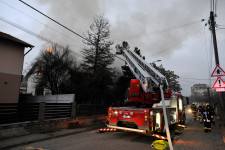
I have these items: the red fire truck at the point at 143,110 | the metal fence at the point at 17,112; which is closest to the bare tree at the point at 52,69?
the metal fence at the point at 17,112

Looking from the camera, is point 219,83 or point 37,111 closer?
point 219,83

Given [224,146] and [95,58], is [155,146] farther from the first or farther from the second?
[95,58]

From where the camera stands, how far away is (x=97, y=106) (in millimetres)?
12609

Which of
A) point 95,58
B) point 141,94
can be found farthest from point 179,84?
point 141,94

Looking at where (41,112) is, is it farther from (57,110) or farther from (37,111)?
(57,110)

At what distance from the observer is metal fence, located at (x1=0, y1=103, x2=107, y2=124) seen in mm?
7037

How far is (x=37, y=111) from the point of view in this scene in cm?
813

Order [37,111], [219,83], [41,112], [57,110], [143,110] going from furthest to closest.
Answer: [57,110] < [37,111] < [41,112] < [219,83] < [143,110]

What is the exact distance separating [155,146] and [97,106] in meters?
8.08

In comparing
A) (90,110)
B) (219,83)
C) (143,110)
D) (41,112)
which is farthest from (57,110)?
(219,83)

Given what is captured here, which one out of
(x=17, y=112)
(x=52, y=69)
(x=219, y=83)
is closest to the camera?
(x=219, y=83)

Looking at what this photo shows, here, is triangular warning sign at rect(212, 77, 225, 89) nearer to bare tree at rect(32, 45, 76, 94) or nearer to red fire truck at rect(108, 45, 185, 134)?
red fire truck at rect(108, 45, 185, 134)

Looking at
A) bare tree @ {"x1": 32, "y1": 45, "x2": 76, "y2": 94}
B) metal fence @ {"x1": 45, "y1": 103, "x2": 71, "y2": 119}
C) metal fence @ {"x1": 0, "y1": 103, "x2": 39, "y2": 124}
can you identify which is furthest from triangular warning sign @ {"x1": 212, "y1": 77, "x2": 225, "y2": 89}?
bare tree @ {"x1": 32, "y1": 45, "x2": 76, "y2": 94}

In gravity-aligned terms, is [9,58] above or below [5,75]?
above
